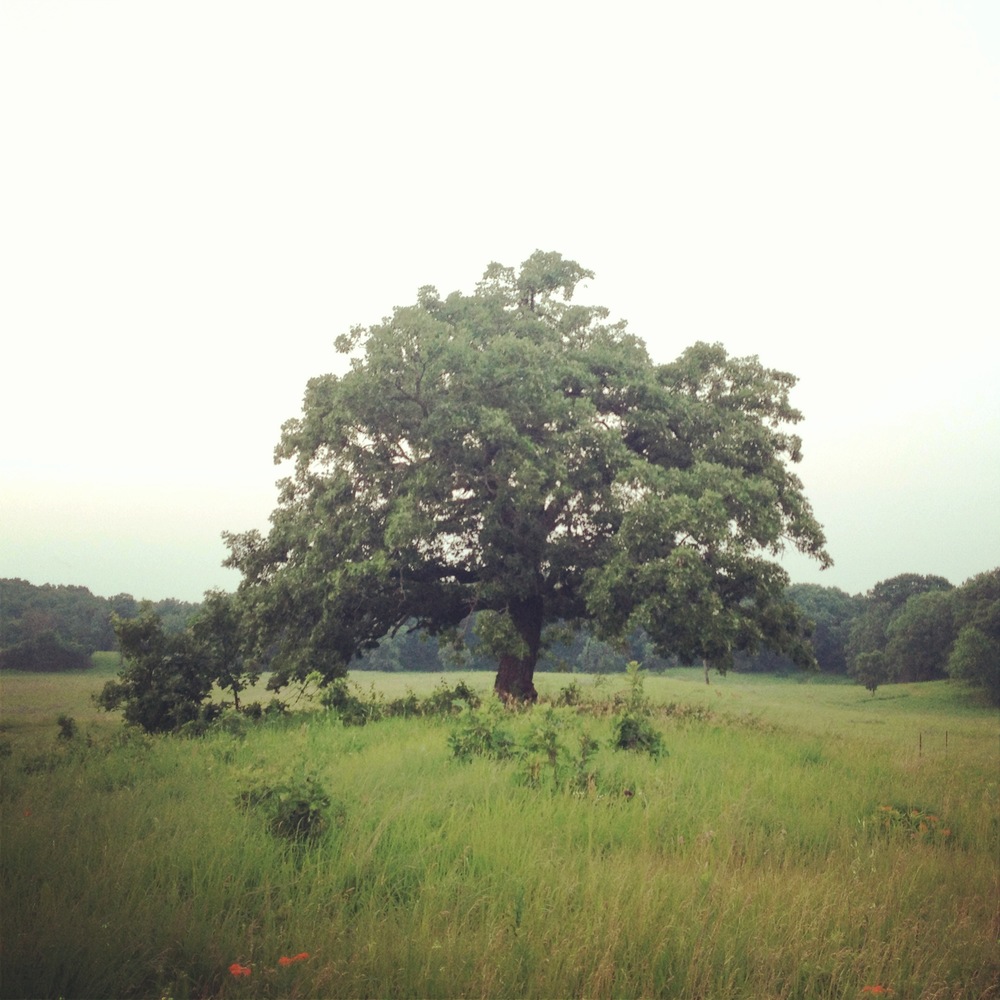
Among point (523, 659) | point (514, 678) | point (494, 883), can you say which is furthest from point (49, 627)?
point (494, 883)

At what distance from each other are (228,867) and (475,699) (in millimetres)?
11990

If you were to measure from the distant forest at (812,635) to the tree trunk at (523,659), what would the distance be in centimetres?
84

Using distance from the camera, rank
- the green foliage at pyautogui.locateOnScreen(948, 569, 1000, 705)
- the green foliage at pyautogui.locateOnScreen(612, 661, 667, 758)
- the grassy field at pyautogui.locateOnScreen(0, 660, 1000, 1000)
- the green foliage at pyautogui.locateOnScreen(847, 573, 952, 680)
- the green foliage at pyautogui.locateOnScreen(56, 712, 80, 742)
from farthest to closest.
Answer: the green foliage at pyautogui.locateOnScreen(847, 573, 952, 680), the green foliage at pyautogui.locateOnScreen(948, 569, 1000, 705), the green foliage at pyautogui.locateOnScreen(56, 712, 80, 742), the green foliage at pyautogui.locateOnScreen(612, 661, 667, 758), the grassy field at pyautogui.locateOnScreen(0, 660, 1000, 1000)

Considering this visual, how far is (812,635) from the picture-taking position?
224 ft

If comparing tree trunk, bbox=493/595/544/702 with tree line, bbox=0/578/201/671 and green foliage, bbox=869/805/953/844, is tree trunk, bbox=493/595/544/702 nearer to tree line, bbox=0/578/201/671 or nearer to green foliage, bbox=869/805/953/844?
tree line, bbox=0/578/201/671

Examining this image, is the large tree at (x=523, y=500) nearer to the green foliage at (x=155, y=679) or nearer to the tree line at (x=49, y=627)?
the green foliage at (x=155, y=679)

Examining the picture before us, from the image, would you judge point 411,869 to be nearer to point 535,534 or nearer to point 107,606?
point 535,534

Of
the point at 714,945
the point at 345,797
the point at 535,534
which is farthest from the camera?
the point at 535,534

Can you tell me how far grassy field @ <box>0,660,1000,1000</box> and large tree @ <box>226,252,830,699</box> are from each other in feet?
26.2

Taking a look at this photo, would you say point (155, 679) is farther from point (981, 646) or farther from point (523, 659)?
point (981, 646)

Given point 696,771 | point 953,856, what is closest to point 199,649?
point 696,771

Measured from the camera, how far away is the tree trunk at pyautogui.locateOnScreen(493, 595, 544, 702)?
19906 millimetres

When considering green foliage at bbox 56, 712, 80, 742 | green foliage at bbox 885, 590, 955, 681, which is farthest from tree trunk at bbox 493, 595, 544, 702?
green foliage at bbox 885, 590, 955, 681

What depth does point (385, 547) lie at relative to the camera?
1872 cm
